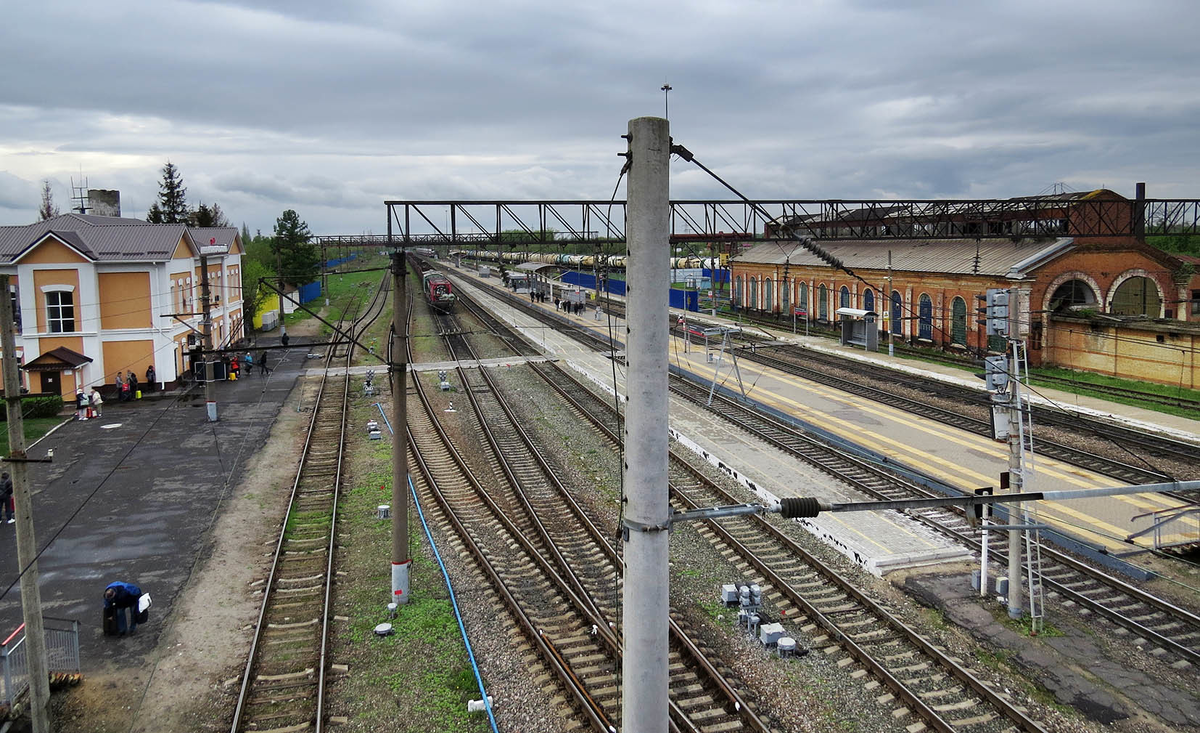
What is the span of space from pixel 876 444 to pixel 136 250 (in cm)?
2886

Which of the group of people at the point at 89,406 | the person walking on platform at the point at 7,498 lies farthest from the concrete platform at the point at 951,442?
the group of people at the point at 89,406

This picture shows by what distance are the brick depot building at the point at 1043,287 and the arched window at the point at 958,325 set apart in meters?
0.05

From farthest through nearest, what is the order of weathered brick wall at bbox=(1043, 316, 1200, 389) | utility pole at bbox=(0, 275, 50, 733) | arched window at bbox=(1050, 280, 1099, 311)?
arched window at bbox=(1050, 280, 1099, 311) → weathered brick wall at bbox=(1043, 316, 1200, 389) → utility pole at bbox=(0, 275, 50, 733)

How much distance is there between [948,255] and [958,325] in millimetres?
5289

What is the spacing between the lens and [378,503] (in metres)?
18.5

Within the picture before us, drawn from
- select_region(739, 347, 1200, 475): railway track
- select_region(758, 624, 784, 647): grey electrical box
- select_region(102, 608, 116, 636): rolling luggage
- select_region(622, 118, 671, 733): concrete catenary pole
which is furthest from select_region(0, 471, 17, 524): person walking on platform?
select_region(739, 347, 1200, 475): railway track

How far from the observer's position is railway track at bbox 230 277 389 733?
33.0 feet

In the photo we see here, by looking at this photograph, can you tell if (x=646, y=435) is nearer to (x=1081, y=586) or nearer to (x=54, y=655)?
(x=54, y=655)

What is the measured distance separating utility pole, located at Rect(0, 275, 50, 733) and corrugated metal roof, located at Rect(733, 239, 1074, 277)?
35154 millimetres

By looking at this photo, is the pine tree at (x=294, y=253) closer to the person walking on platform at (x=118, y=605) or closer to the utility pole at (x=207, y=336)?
the utility pole at (x=207, y=336)

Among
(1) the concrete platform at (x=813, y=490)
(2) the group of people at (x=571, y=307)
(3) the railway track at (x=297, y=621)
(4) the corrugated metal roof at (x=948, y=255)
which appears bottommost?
(3) the railway track at (x=297, y=621)

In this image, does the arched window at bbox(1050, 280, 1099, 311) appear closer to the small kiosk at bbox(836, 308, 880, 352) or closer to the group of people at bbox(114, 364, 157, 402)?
the small kiosk at bbox(836, 308, 880, 352)

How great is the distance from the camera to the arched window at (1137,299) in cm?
3644

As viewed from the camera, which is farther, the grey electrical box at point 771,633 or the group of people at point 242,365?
the group of people at point 242,365
